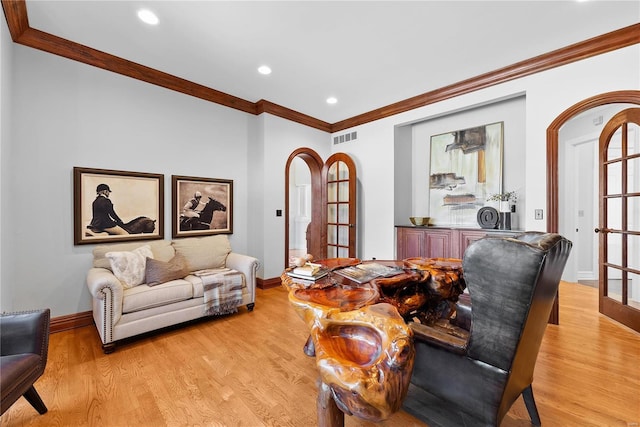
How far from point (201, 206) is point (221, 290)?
1366 millimetres

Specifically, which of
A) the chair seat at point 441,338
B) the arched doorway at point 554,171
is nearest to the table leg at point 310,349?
the chair seat at point 441,338

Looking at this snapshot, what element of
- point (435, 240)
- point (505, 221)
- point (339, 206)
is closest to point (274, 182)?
point (339, 206)

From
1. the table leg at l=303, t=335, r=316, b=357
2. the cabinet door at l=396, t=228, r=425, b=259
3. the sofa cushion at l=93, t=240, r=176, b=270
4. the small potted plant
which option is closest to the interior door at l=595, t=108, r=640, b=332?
the small potted plant

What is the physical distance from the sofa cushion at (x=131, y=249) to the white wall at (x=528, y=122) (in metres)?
3.07

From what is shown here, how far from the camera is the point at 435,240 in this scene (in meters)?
3.74

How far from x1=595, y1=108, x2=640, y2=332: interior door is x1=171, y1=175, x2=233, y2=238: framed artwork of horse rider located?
4.70 metres

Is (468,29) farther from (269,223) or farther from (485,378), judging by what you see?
(269,223)

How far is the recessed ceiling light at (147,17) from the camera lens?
2312 millimetres

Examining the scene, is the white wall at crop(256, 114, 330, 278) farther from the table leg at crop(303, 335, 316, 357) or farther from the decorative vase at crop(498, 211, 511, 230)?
the decorative vase at crop(498, 211, 511, 230)

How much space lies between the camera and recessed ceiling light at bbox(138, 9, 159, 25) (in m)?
2.31

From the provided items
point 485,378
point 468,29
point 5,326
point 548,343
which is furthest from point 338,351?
point 468,29

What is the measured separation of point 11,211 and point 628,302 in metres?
6.31

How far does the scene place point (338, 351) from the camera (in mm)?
1098

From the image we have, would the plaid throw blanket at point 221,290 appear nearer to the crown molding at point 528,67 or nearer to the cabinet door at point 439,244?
the cabinet door at point 439,244
